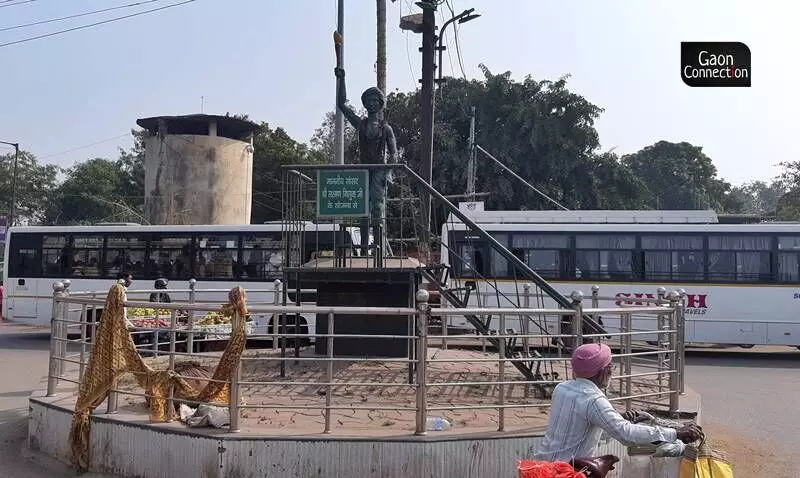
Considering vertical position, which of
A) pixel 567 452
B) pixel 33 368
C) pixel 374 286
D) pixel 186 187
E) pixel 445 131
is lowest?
pixel 33 368

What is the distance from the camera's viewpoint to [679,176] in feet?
149

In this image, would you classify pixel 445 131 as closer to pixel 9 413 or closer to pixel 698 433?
pixel 9 413

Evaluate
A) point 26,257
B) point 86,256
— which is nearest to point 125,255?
point 86,256

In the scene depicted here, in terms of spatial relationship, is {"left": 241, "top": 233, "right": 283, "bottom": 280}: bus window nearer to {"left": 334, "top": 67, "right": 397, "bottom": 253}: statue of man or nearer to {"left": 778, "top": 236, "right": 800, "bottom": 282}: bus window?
{"left": 334, "top": 67, "right": 397, "bottom": 253}: statue of man

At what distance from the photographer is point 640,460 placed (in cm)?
580

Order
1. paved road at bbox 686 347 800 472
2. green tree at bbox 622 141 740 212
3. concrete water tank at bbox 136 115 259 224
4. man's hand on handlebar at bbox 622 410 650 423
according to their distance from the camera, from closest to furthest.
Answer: man's hand on handlebar at bbox 622 410 650 423
paved road at bbox 686 347 800 472
concrete water tank at bbox 136 115 259 224
green tree at bbox 622 141 740 212

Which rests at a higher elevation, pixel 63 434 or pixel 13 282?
pixel 13 282

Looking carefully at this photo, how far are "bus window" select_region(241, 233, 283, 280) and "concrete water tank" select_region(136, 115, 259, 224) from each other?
539 inches

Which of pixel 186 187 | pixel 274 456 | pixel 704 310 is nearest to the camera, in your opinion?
pixel 274 456

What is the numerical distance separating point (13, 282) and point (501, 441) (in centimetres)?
1694

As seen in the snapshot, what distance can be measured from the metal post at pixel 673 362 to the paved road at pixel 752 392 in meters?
1.55

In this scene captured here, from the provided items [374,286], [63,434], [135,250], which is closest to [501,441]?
[374,286]

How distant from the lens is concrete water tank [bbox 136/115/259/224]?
3052 cm

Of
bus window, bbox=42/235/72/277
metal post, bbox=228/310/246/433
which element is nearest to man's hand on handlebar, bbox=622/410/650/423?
metal post, bbox=228/310/246/433
